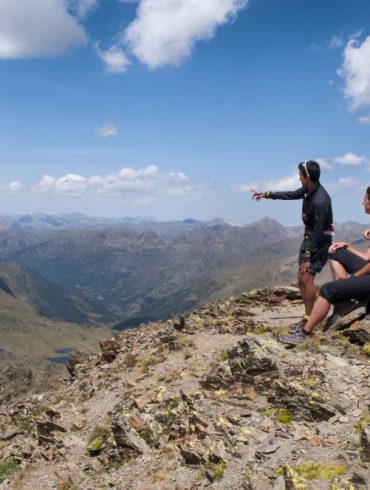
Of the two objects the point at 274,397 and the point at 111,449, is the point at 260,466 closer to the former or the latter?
the point at 274,397

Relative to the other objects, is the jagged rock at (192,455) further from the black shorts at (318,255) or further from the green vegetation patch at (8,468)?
the black shorts at (318,255)

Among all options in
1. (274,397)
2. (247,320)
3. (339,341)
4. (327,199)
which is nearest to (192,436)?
(274,397)

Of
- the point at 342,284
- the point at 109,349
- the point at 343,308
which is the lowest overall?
the point at 109,349

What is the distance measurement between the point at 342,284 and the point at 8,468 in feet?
45.4

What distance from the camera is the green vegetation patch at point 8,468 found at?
51.8 feet

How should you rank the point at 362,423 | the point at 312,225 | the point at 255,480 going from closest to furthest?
the point at 255,480, the point at 362,423, the point at 312,225

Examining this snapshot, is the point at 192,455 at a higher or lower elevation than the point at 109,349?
higher

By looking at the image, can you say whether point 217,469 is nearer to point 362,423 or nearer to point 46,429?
point 362,423

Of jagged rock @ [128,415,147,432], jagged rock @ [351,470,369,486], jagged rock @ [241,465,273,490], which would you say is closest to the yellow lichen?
jagged rock @ [351,470,369,486]

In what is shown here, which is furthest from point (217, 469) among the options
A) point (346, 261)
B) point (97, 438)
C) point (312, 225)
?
point (312, 225)

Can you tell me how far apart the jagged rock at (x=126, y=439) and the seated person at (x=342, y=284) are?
620cm

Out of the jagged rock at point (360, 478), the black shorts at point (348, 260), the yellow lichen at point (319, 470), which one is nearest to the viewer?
the jagged rock at point (360, 478)

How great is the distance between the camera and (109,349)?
1045 inches

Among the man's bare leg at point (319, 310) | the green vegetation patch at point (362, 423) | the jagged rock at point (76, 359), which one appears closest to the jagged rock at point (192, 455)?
the green vegetation patch at point (362, 423)
